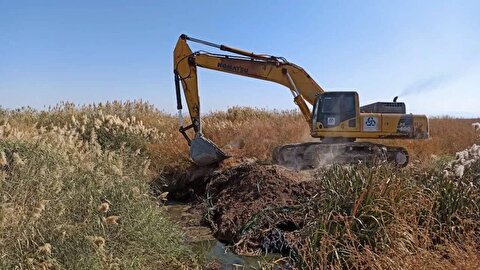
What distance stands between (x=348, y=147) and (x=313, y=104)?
1280 millimetres

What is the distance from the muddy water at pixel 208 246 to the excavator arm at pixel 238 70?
9.86 ft

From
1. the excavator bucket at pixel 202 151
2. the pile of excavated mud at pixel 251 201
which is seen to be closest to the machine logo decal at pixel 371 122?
the pile of excavated mud at pixel 251 201

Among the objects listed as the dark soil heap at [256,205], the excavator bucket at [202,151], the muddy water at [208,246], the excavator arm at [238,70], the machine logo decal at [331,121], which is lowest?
the muddy water at [208,246]

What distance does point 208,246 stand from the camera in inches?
259

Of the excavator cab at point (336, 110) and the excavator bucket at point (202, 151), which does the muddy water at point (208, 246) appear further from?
the excavator cab at point (336, 110)

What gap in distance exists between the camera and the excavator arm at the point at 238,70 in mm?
11242

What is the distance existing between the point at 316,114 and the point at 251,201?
392 centimetres

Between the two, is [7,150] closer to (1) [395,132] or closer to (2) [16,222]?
(2) [16,222]

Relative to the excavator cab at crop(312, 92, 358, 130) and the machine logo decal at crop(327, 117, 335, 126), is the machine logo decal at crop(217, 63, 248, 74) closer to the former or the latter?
the excavator cab at crop(312, 92, 358, 130)

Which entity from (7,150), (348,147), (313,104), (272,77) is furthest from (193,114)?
(7,150)

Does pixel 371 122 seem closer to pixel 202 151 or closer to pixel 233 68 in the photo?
pixel 233 68

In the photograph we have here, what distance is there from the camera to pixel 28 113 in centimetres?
1627

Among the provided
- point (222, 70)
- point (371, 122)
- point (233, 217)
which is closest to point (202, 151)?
point (222, 70)

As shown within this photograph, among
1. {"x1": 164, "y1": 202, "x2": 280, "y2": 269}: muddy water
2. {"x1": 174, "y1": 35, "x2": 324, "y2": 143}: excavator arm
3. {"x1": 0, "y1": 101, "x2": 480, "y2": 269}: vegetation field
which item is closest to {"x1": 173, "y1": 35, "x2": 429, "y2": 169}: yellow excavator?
{"x1": 174, "y1": 35, "x2": 324, "y2": 143}: excavator arm
